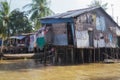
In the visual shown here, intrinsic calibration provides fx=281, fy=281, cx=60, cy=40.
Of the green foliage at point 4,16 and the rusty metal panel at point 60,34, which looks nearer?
the rusty metal panel at point 60,34

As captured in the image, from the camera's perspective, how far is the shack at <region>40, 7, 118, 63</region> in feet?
68.3

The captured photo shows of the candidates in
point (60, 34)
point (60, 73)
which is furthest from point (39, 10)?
point (60, 73)

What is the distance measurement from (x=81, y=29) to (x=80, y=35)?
515mm

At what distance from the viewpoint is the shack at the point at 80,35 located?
2081 centimetres

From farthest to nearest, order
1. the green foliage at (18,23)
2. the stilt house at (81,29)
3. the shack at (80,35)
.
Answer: the green foliage at (18,23), the shack at (80,35), the stilt house at (81,29)

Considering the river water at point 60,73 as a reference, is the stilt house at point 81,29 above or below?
above

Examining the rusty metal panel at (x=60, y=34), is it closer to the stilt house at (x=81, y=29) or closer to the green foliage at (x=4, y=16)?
the stilt house at (x=81, y=29)

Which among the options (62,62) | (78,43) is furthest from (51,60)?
(78,43)

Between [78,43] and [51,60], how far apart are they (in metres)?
2.82

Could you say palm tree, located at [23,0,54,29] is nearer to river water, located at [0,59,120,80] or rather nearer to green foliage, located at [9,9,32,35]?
green foliage, located at [9,9,32,35]

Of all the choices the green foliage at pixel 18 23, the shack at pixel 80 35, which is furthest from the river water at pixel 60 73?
the green foliage at pixel 18 23

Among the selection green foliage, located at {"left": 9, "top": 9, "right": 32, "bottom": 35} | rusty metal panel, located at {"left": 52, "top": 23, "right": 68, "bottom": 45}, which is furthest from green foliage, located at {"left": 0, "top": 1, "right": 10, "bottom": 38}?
rusty metal panel, located at {"left": 52, "top": 23, "right": 68, "bottom": 45}

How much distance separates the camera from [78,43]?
68.1 feet

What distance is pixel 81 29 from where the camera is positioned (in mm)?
21234
